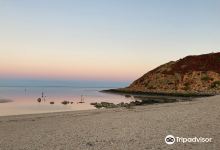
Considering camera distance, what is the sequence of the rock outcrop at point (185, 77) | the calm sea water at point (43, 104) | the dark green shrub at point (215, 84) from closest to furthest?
the calm sea water at point (43, 104) < the dark green shrub at point (215, 84) < the rock outcrop at point (185, 77)

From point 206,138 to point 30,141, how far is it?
7.64 meters

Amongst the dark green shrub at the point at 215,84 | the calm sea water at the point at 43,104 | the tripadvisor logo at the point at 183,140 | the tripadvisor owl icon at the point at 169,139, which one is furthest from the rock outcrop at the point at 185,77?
the tripadvisor logo at the point at 183,140

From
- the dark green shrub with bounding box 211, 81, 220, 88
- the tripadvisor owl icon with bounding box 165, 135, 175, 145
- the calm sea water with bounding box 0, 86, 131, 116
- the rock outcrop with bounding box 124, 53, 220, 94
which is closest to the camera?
the tripadvisor owl icon with bounding box 165, 135, 175, 145

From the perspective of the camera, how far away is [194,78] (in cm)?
9281

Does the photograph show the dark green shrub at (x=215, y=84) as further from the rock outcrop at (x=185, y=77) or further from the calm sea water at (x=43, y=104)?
the calm sea water at (x=43, y=104)

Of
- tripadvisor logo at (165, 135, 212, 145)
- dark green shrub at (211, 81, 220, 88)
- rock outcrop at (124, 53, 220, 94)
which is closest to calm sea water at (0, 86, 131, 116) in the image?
rock outcrop at (124, 53, 220, 94)

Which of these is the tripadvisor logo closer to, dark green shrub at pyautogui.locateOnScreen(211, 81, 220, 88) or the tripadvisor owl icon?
the tripadvisor owl icon

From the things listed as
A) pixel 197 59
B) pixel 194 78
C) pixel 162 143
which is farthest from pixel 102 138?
pixel 197 59

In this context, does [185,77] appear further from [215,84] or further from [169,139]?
[169,139]

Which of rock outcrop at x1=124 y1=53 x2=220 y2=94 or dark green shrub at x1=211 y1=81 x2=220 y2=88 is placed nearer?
dark green shrub at x1=211 y1=81 x2=220 y2=88

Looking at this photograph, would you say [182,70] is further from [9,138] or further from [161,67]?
[9,138]

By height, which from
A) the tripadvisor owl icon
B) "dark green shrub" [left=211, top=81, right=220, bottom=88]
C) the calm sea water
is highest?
"dark green shrub" [left=211, top=81, right=220, bottom=88]

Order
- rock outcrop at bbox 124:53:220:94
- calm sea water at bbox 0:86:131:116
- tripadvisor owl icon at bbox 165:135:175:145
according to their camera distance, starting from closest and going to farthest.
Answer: tripadvisor owl icon at bbox 165:135:175:145 < calm sea water at bbox 0:86:131:116 < rock outcrop at bbox 124:53:220:94

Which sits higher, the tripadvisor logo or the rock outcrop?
the rock outcrop
